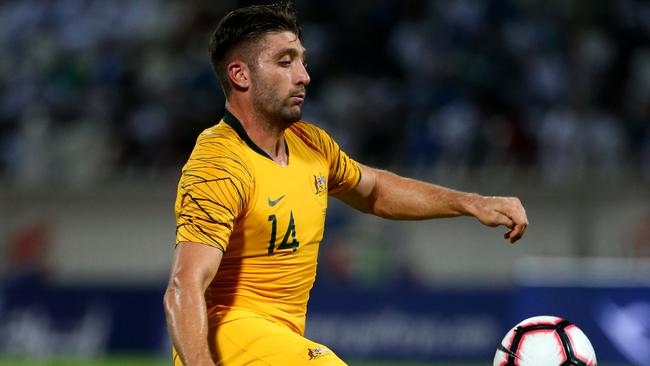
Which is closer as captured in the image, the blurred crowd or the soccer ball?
the soccer ball

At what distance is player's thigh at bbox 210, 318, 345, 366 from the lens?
4934mm

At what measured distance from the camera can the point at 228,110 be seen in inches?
213

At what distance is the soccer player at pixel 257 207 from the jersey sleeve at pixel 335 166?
94 mm

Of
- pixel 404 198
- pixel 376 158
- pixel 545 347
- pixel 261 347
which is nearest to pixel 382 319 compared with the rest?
pixel 376 158

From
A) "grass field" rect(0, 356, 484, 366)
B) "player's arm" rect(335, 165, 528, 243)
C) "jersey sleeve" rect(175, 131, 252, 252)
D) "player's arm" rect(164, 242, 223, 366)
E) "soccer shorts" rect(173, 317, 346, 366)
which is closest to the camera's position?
"player's arm" rect(164, 242, 223, 366)

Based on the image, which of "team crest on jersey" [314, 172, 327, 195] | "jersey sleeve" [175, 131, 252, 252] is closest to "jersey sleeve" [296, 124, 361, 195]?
"team crest on jersey" [314, 172, 327, 195]

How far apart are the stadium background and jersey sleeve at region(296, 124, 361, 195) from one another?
6928mm

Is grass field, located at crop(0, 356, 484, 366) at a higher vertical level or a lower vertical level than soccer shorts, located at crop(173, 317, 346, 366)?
lower

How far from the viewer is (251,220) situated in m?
5.10

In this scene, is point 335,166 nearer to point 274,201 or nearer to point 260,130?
point 260,130

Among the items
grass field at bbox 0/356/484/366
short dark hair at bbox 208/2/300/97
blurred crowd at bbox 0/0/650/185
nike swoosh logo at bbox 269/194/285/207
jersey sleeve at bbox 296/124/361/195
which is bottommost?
grass field at bbox 0/356/484/366

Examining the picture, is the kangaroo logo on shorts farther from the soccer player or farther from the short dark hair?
the short dark hair

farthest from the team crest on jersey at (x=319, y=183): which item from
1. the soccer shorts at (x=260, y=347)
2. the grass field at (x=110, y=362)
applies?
the grass field at (x=110, y=362)

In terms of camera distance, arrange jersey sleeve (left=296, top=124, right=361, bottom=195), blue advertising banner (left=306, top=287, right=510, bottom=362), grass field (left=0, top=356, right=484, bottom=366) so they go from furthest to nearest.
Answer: blue advertising banner (left=306, top=287, right=510, bottom=362) < grass field (left=0, top=356, right=484, bottom=366) < jersey sleeve (left=296, top=124, right=361, bottom=195)
